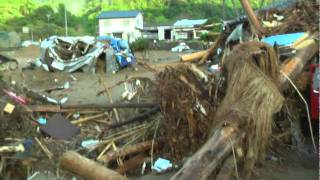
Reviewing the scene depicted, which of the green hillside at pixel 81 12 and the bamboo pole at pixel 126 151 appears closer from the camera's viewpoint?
the bamboo pole at pixel 126 151

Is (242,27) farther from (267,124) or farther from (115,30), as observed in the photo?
(115,30)

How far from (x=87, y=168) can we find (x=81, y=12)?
9860 centimetres

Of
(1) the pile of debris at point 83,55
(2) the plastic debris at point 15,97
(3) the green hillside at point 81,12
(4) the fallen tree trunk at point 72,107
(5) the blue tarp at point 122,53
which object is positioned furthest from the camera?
(3) the green hillside at point 81,12

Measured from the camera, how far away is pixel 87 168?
5.00 metres

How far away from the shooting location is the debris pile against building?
5.63 m

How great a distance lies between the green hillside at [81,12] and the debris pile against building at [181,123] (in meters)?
63.1

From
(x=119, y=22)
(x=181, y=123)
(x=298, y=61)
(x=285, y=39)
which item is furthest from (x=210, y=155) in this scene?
(x=119, y=22)

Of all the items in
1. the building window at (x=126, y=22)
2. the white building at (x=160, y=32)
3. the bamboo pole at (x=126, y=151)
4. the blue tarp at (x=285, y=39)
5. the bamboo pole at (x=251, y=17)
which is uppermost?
the bamboo pole at (x=251, y=17)

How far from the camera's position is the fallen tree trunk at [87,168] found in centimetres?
475

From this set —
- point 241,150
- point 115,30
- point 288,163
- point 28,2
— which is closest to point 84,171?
point 241,150

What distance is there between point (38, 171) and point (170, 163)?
1.96m

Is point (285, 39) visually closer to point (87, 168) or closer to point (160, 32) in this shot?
point (87, 168)

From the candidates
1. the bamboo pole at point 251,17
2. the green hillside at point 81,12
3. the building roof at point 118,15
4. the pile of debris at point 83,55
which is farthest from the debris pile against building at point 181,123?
the building roof at point 118,15

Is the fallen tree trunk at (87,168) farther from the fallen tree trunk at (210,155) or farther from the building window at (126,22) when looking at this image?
the building window at (126,22)
